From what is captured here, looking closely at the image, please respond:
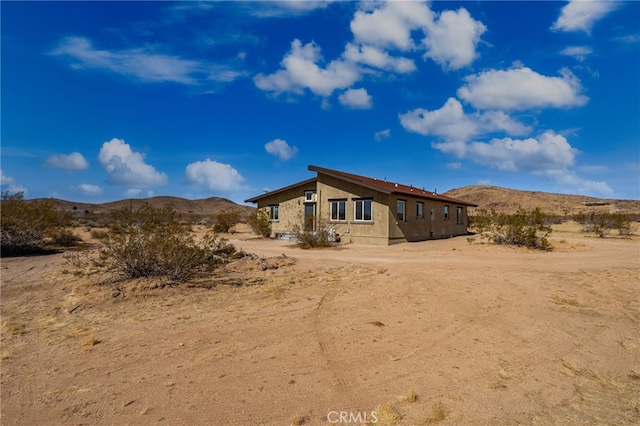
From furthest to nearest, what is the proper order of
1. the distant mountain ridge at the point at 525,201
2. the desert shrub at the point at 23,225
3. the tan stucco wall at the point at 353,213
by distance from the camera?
the distant mountain ridge at the point at 525,201 → the tan stucco wall at the point at 353,213 → the desert shrub at the point at 23,225

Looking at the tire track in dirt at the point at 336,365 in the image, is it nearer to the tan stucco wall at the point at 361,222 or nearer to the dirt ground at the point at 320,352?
the dirt ground at the point at 320,352

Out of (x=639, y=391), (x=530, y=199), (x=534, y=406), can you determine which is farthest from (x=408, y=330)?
(x=530, y=199)

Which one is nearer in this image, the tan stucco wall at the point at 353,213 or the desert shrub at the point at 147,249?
the desert shrub at the point at 147,249

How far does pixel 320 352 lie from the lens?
463 centimetres

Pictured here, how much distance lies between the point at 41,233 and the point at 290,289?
44.0ft

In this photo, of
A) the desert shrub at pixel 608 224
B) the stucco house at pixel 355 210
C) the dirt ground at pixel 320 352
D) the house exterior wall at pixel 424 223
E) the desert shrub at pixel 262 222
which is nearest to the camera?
the dirt ground at pixel 320 352

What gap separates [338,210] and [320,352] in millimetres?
16898

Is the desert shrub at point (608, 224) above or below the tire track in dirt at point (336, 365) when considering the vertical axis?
above

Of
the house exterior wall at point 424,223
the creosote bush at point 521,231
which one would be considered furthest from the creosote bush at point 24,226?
the creosote bush at point 521,231

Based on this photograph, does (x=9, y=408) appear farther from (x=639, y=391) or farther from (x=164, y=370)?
(x=639, y=391)

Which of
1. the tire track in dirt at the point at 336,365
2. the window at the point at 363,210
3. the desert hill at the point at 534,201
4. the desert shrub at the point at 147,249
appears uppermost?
the desert hill at the point at 534,201

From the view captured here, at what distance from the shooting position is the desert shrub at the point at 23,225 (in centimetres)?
1435

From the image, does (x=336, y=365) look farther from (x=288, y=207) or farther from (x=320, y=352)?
(x=288, y=207)

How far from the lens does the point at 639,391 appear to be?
378cm
